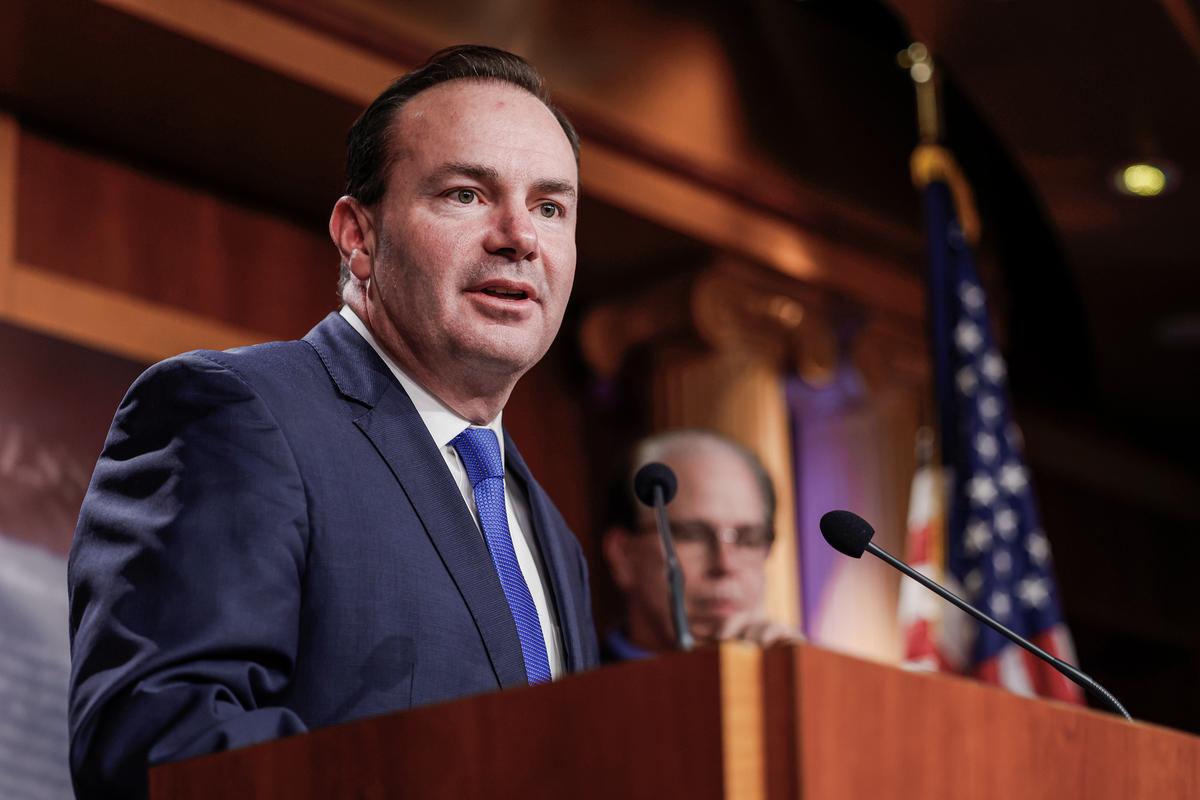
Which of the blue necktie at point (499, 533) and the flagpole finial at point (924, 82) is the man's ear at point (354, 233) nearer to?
the blue necktie at point (499, 533)

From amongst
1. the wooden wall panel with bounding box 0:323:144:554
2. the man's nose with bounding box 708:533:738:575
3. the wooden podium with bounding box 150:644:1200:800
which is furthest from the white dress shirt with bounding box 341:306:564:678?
the wooden wall panel with bounding box 0:323:144:554

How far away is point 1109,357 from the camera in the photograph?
776 cm

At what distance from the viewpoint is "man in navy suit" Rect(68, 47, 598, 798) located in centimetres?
167

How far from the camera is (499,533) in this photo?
2.05 meters

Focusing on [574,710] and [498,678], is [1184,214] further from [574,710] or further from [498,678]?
[574,710]

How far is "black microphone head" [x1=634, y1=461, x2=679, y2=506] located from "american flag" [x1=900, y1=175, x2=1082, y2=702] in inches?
138

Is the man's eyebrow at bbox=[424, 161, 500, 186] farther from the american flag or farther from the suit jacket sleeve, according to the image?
the american flag

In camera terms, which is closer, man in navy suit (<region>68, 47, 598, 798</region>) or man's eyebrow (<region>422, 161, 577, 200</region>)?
man in navy suit (<region>68, 47, 598, 798</region>)

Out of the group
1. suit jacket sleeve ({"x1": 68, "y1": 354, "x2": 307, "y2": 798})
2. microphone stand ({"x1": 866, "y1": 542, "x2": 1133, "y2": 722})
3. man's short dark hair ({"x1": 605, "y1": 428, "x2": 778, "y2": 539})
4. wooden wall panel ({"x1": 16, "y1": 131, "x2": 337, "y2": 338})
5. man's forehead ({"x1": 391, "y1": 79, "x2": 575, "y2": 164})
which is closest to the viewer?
suit jacket sleeve ({"x1": 68, "y1": 354, "x2": 307, "y2": 798})

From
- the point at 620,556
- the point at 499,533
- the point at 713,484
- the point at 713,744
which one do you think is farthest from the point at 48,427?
the point at 713,744

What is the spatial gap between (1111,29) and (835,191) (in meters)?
1.22

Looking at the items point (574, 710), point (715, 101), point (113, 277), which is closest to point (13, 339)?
point (113, 277)

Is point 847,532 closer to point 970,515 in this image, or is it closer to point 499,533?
point 499,533

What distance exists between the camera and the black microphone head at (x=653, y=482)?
6.95ft
